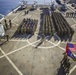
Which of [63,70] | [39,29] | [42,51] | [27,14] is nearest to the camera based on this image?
[63,70]

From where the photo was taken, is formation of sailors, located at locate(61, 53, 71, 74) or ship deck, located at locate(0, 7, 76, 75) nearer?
formation of sailors, located at locate(61, 53, 71, 74)

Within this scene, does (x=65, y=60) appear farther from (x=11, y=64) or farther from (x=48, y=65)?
(x=11, y=64)

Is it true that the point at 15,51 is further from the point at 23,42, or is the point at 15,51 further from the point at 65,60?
the point at 65,60

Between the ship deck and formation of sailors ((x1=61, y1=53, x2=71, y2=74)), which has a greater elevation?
formation of sailors ((x1=61, y1=53, x2=71, y2=74))

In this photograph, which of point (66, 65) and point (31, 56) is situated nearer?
point (66, 65)

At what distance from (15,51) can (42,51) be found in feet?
22.4

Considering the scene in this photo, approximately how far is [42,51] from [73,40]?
11163 millimetres

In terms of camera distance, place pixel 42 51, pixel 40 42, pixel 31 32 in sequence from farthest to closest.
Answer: pixel 31 32 < pixel 40 42 < pixel 42 51

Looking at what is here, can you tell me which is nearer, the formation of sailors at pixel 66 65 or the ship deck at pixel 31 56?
the formation of sailors at pixel 66 65

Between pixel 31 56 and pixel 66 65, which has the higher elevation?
pixel 66 65

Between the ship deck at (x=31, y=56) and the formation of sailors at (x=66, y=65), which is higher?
the formation of sailors at (x=66, y=65)

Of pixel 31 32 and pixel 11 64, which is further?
pixel 31 32

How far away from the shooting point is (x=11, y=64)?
29172mm

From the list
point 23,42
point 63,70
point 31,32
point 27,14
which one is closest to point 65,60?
point 63,70
